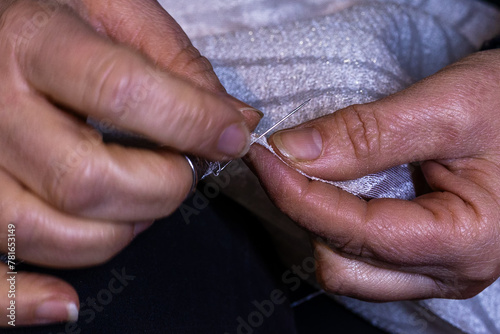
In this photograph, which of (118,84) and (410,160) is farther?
(410,160)

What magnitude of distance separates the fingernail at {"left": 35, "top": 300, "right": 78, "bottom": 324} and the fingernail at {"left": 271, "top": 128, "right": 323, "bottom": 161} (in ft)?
0.97

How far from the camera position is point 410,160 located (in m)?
0.63

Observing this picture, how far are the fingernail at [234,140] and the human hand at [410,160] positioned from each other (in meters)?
0.11

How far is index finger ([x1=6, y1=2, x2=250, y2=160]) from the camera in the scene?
42 cm

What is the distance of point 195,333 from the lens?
63 centimetres

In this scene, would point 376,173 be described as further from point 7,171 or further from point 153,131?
point 7,171

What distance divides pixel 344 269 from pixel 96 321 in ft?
1.09

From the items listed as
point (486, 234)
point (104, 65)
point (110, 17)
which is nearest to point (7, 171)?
point (104, 65)

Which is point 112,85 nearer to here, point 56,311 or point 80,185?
point 80,185

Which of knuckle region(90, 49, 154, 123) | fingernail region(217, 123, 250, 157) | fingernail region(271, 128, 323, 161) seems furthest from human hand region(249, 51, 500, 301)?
knuckle region(90, 49, 154, 123)

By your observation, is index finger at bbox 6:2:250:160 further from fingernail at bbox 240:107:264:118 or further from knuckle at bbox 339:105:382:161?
knuckle at bbox 339:105:382:161

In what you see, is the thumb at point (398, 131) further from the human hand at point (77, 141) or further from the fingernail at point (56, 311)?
the fingernail at point (56, 311)

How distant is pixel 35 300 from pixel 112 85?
227 millimetres

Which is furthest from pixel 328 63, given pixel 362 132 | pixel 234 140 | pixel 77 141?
pixel 77 141
